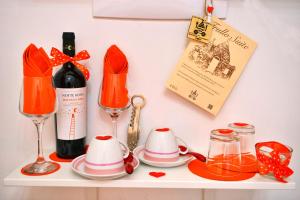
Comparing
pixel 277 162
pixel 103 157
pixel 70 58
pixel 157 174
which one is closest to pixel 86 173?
pixel 103 157

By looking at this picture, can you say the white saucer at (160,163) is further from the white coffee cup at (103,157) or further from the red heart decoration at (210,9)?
the red heart decoration at (210,9)

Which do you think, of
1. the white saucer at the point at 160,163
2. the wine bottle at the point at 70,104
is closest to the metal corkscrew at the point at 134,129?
the white saucer at the point at 160,163

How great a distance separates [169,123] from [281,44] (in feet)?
1.28

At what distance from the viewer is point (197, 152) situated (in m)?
0.96

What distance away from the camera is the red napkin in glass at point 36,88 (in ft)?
2.45

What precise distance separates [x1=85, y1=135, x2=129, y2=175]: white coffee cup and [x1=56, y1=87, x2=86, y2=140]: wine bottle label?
0.38 ft

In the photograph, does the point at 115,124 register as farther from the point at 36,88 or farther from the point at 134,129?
the point at 36,88

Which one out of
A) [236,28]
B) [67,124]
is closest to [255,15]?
[236,28]

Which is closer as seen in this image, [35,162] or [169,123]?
[35,162]

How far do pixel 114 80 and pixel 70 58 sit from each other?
134 mm

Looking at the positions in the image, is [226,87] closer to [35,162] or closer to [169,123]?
[169,123]

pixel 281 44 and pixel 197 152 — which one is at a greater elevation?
pixel 281 44

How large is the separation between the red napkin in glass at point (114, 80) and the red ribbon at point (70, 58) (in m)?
0.06

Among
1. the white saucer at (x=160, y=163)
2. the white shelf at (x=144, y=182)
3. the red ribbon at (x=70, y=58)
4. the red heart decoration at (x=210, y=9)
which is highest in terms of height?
the red heart decoration at (x=210, y=9)
